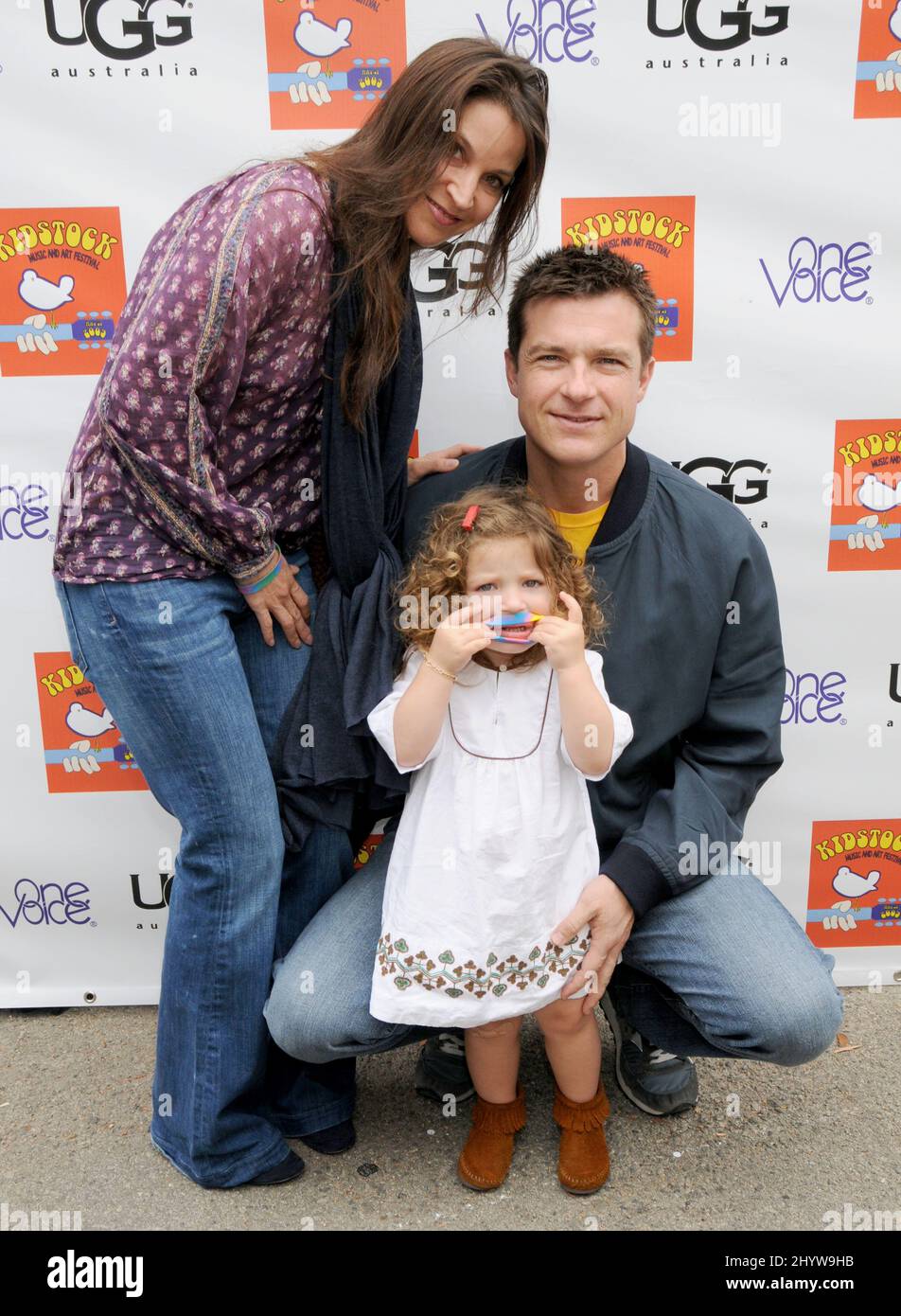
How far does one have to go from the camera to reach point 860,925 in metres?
2.79

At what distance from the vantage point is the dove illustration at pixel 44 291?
2414 mm

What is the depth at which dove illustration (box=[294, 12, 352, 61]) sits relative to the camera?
2.27 m

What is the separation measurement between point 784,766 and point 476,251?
144 centimetres

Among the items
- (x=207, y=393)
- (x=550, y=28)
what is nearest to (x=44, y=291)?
(x=207, y=393)

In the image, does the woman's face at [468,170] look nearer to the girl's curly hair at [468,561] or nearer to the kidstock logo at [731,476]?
the girl's curly hair at [468,561]

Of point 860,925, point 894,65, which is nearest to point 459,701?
point 860,925

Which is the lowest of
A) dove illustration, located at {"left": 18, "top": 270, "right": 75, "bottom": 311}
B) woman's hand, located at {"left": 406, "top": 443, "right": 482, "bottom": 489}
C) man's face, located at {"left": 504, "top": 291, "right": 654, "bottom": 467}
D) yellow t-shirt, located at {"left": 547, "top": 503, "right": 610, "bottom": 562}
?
yellow t-shirt, located at {"left": 547, "top": 503, "right": 610, "bottom": 562}

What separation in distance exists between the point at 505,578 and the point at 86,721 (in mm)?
1331

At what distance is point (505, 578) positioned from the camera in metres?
1.84

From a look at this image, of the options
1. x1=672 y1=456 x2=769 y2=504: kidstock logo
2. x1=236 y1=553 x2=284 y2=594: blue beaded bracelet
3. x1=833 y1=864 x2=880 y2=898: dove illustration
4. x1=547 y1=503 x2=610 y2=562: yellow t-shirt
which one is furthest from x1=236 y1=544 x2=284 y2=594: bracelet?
x1=833 y1=864 x2=880 y2=898: dove illustration

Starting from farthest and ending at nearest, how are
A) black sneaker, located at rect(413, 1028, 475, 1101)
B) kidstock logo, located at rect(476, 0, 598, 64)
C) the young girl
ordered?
black sneaker, located at rect(413, 1028, 475, 1101) → kidstock logo, located at rect(476, 0, 598, 64) → the young girl

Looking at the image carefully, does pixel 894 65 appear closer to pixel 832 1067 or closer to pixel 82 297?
pixel 82 297

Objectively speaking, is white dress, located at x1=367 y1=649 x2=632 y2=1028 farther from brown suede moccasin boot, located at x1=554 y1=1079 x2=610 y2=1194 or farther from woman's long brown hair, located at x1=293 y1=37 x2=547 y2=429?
woman's long brown hair, located at x1=293 y1=37 x2=547 y2=429

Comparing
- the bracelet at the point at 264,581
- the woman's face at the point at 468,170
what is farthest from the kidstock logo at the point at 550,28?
the bracelet at the point at 264,581
